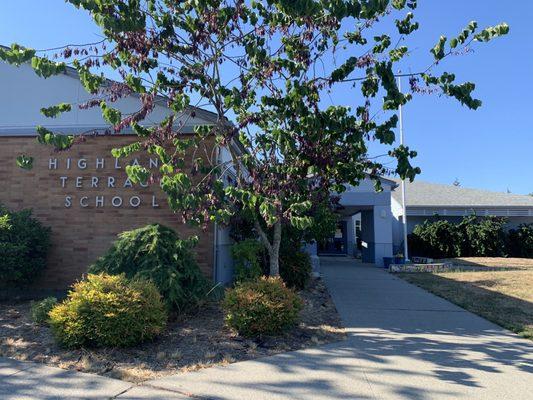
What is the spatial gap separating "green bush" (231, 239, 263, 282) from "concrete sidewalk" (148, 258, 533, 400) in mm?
2164

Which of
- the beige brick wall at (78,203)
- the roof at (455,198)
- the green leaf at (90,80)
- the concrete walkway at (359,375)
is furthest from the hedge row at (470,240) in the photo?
the green leaf at (90,80)

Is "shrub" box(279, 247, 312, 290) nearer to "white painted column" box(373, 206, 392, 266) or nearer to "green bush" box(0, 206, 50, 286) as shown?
"green bush" box(0, 206, 50, 286)

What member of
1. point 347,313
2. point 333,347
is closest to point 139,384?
point 333,347

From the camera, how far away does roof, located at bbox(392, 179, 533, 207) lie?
90.0ft

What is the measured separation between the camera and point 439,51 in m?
6.83

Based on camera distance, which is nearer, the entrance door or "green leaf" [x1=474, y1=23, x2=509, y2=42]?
"green leaf" [x1=474, y1=23, x2=509, y2=42]

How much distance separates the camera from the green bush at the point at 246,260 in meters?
9.44

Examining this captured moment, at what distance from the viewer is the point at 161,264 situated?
7.50 meters

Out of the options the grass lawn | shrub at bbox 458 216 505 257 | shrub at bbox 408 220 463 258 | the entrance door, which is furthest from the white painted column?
the entrance door

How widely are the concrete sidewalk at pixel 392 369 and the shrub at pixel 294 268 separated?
9.86ft

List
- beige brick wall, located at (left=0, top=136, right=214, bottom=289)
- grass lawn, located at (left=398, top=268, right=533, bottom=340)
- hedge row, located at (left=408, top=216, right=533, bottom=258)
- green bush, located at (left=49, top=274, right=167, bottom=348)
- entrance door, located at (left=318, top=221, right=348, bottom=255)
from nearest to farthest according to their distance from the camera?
green bush, located at (left=49, top=274, right=167, bottom=348), grass lawn, located at (left=398, top=268, right=533, bottom=340), beige brick wall, located at (left=0, top=136, right=214, bottom=289), hedge row, located at (left=408, top=216, right=533, bottom=258), entrance door, located at (left=318, top=221, right=348, bottom=255)

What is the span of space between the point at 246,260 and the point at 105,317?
13.9ft

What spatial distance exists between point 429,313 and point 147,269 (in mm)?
5417

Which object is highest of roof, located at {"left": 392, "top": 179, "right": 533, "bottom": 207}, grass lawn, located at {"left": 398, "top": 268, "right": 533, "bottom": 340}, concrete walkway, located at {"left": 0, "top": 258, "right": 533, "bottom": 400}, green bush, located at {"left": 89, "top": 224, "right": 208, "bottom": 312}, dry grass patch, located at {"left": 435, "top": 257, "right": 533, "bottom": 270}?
roof, located at {"left": 392, "top": 179, "right": 533, "bottom": 207}
